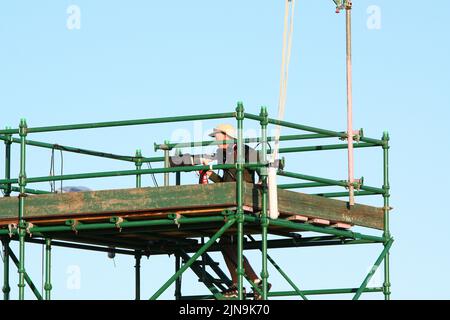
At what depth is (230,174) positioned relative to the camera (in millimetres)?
27453

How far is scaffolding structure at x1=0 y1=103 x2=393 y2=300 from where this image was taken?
25.8 m

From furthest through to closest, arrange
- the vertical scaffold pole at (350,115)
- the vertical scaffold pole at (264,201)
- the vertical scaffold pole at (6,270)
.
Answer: the vertical scaffold pole at (6,270) < the vertical scaffold pole at (350,115) < the vertical scaffold pole at (264,201)

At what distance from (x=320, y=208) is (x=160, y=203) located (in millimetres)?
3028

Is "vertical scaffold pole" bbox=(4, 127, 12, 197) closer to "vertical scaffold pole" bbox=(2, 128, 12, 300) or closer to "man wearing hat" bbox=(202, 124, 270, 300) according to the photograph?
"vertical scaffold pole" bbox=(2, 128, 12, 300)

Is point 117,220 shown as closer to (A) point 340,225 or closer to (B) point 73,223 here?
(B) point 73,223

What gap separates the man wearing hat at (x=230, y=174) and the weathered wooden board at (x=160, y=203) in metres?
0.74

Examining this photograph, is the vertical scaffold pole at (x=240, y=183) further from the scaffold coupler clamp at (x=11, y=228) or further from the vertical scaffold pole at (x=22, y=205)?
the scaffold coupler clamp at (x=11, y=228)

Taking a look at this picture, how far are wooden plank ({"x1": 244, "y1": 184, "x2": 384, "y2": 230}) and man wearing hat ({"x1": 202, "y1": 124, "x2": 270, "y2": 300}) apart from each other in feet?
2.27

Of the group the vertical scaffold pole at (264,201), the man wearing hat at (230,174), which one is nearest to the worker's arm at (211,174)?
the man wearing hat at (230,174)

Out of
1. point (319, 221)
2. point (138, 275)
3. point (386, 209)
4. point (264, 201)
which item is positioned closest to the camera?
point (264, 201)

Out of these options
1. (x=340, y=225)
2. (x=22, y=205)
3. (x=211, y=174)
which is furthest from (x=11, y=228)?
(x=340, y=225)

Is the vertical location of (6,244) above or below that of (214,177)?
below

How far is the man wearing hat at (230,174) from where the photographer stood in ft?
86.5
